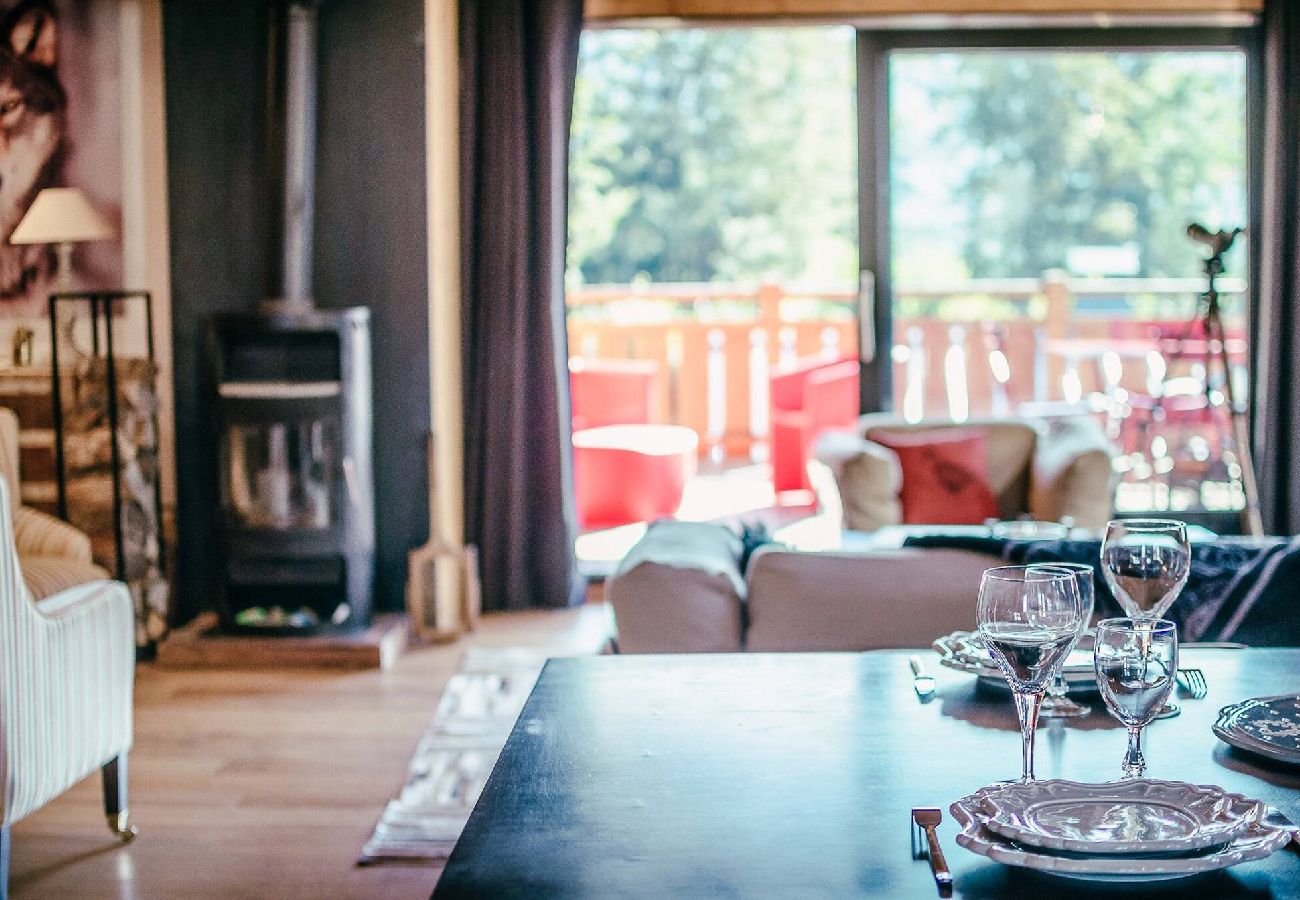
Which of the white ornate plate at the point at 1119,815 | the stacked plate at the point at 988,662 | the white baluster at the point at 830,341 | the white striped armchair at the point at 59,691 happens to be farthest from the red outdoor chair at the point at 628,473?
the white ornate plate at the point at 1119,815

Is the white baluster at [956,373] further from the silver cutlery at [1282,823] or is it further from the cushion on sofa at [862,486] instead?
the silver cutlery at [1282,823]

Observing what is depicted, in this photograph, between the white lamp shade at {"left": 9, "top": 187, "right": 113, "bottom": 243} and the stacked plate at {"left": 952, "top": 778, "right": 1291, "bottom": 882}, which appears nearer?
the stacked plate at {"left": 952, "top": 778, "right": 1291, "bottom": 882}

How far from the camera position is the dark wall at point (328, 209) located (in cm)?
476

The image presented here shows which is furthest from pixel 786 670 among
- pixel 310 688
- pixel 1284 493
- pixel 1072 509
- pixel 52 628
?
pixel 1284 493

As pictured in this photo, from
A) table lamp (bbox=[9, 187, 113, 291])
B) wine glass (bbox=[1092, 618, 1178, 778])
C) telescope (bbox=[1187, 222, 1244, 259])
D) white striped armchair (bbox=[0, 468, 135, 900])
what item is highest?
table lamp (bbox=[9, 187, 113, 291])

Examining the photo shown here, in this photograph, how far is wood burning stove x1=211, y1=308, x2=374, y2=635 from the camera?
4.41 meters

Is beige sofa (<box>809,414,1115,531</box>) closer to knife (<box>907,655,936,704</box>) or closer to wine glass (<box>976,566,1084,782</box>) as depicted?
knife (<box>907,655,936,704</box>)

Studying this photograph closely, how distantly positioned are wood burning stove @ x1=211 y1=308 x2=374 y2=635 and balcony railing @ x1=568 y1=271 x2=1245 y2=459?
3108 millimetres

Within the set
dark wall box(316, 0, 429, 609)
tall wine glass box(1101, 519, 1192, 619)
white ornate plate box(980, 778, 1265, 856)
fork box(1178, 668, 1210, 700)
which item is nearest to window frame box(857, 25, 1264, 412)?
dark wall box(316, 0, 429, 609)

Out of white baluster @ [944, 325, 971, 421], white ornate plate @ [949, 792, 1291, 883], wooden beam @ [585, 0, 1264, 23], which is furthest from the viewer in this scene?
white baluster @ [944, 325, 971, 421]

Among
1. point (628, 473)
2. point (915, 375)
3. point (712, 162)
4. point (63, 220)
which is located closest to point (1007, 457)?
point (628, 473)

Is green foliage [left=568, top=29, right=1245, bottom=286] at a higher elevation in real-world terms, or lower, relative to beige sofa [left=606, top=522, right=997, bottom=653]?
higher

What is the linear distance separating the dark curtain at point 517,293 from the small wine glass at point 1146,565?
3.62 metres

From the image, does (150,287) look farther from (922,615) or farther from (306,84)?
(922,615)
